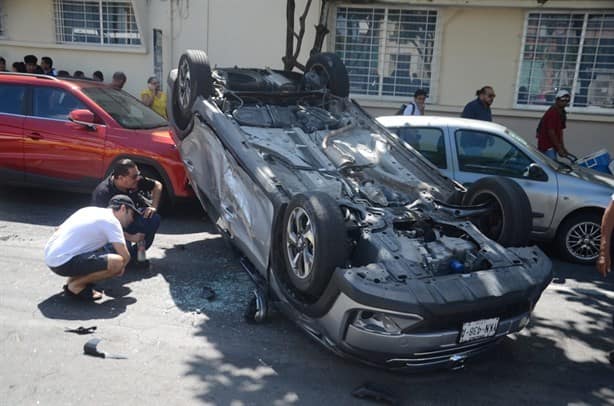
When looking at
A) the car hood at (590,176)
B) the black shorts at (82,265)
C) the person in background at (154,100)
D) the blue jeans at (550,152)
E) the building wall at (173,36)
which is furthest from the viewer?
the building wall at (173,36)

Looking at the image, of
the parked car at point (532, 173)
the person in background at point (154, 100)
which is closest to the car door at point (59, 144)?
the person in background at point (154, 100)

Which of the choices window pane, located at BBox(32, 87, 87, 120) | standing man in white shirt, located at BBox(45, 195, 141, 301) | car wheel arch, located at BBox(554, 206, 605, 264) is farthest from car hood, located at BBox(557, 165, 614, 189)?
window pane, located at BBox(32, 87, 87, 120)

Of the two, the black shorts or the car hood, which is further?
the car hood

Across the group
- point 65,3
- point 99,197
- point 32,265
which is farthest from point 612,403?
point 65,3

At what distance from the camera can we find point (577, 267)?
6.24 metres

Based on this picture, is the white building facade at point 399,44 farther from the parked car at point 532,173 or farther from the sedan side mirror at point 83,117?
the sedan side mirror at point 83,117

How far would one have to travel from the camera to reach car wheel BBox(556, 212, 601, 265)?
6.25 meters

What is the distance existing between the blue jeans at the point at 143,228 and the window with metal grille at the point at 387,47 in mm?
7440

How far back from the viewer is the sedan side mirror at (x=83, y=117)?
22.1 ft

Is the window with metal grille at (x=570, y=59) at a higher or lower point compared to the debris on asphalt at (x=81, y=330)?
higher

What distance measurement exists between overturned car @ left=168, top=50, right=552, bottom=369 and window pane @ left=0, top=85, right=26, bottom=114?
8.11 feet

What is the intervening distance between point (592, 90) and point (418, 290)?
9524 mm

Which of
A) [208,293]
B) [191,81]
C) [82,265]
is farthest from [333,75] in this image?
[82,265]

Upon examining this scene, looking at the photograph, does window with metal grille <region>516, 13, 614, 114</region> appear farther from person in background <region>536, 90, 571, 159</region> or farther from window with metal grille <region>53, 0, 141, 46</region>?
window with metal grille <region>53, 0, 141, 46</region>
